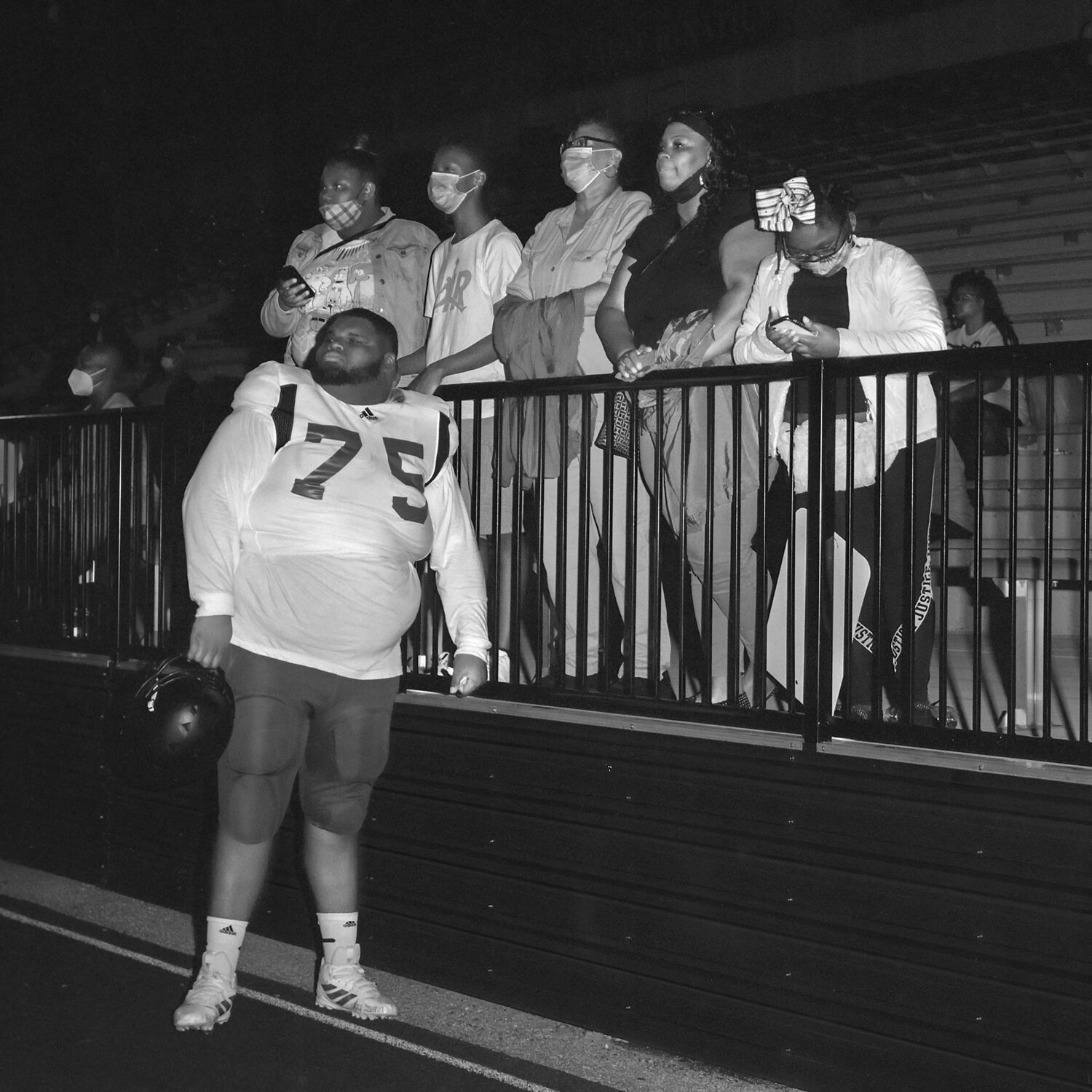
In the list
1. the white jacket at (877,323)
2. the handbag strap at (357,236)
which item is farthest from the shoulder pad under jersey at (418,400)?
the handbag strap at (357,236)

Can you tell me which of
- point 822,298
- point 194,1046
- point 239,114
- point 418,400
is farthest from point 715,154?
point 239,114

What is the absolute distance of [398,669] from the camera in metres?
5.05

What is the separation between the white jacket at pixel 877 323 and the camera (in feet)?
15.0

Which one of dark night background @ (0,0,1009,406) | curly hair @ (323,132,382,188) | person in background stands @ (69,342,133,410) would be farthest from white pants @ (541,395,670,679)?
dark night background @ (0,0,1009,406)

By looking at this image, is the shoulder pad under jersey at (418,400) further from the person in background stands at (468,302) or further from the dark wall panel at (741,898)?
the dark wall panel at (741,898)

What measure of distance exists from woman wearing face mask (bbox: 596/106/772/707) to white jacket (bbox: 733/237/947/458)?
12 centimetres

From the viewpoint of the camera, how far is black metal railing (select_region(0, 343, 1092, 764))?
4219 millimetres

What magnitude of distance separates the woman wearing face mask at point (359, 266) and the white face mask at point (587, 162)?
91cm

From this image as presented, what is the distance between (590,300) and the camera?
558cm

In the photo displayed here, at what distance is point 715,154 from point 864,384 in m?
1.36

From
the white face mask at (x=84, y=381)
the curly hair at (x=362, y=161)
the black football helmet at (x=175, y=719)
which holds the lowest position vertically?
the black football helmet at (x=175, y=719)

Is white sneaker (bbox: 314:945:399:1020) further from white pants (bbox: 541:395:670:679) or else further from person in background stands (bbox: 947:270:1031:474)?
person in background stands (bbox: 947:270:1031:474)

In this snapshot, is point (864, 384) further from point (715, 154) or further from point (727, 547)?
point (715, 154)

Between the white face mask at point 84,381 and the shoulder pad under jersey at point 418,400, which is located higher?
the white face mask at point 84,381
